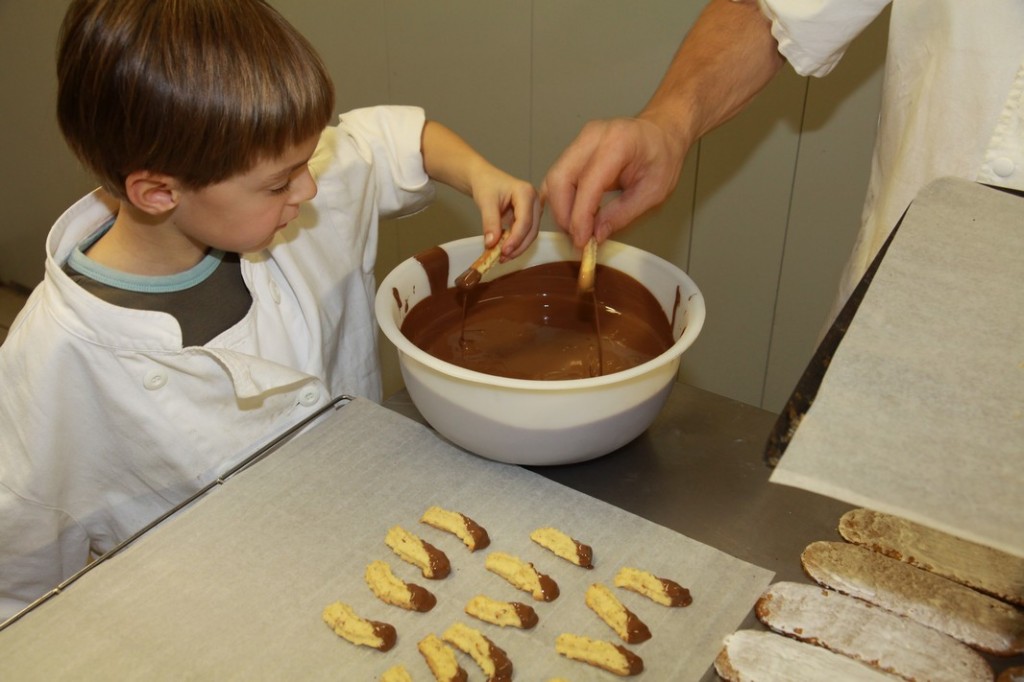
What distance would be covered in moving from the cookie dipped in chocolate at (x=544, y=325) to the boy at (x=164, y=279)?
0.07 m

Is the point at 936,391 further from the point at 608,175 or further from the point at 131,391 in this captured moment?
the point at 131,391

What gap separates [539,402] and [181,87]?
50 cm

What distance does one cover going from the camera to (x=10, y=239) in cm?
310

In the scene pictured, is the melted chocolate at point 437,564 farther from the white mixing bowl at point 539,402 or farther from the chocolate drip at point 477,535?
the white mixing bowl at point 539,402

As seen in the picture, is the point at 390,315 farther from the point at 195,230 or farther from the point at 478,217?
the point at 478,217

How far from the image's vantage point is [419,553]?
32.6 inches

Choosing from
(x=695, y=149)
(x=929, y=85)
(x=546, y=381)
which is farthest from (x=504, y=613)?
(x=695, y=149)

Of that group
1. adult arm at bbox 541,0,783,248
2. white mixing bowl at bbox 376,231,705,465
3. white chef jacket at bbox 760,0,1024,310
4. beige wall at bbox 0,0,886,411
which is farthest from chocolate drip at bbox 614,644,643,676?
beige wall at bbox 0,0,886,411

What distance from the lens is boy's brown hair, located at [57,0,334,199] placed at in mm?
888

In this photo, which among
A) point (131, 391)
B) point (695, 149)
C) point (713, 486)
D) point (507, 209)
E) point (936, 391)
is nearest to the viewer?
point (936, 391)

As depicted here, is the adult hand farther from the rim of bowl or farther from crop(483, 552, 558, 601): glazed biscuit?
crop(483, 552, 558, 601): glazed biscuit

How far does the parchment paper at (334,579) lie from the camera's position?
0.74 m

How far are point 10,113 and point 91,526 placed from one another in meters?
2.32

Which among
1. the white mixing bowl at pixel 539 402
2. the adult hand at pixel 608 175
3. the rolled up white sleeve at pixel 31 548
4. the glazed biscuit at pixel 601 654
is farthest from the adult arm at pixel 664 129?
the rolled up white sleeve at pixel 31 548
